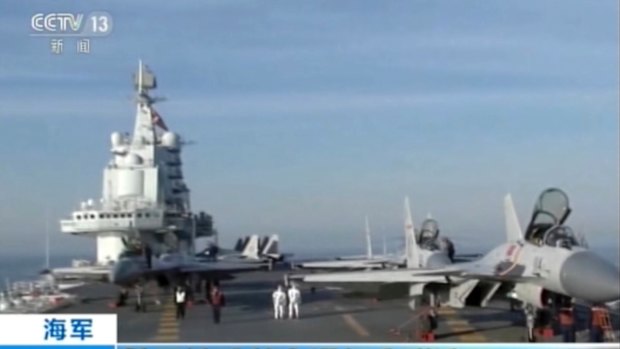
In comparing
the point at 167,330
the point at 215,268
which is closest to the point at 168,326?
the point at 167,330

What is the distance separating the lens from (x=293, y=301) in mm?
4895

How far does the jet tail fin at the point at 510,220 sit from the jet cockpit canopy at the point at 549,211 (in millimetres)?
100

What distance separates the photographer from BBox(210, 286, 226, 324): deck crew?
475cm

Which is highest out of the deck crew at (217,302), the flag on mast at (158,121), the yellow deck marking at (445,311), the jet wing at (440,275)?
the flag on mast at (158,121)

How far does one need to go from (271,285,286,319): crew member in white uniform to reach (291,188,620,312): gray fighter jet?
14cm

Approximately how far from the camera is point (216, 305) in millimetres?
4941

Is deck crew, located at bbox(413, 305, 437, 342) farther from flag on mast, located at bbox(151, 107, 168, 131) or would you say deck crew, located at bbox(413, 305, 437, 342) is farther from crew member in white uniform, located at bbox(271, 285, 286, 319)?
flag on mast, located at bbox(151, 107, 168, 131)

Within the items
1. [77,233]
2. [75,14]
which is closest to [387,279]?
[77,233]

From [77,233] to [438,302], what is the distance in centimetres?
193

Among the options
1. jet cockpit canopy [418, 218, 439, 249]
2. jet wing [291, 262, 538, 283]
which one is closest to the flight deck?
jet wing [291, 262, 538, 283]

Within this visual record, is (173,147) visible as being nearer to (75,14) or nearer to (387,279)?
(75,14)

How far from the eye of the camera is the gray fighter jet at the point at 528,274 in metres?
4.72

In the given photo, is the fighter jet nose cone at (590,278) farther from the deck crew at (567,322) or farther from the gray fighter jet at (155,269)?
the gray fighter jet at (155,269)

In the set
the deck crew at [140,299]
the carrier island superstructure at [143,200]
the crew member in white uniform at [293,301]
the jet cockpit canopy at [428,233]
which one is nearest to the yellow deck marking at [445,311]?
the jet cockpit canopy at [428,233]
